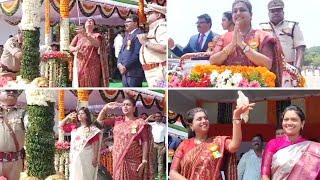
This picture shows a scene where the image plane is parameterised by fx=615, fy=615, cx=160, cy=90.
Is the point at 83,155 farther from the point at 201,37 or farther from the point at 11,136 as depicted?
the point at 201,37

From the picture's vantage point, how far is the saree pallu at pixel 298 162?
3930mm

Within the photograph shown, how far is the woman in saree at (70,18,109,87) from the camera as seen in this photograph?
4773 mm

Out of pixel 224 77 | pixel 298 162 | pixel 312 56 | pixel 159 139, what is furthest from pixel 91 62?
pixel 298 162

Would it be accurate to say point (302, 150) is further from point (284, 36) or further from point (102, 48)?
point (102, 48)

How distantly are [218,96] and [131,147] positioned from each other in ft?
2.47

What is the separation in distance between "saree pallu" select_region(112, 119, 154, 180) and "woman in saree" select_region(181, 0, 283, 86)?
77 centimetres

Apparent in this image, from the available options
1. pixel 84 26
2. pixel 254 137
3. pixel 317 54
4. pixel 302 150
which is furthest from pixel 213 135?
pixel 84 26

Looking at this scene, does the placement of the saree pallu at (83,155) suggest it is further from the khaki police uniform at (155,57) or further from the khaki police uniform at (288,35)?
the khaki police uniform at (288,35)

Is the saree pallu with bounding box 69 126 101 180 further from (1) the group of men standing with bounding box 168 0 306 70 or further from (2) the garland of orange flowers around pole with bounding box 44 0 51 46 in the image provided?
(1) the group of men standing with bounding box 168 0 306 70

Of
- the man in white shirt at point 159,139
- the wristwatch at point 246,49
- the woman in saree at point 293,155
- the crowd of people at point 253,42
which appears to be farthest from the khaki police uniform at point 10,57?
the woman in saree at point 293,155

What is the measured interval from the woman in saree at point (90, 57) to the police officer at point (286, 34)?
4.31 feet

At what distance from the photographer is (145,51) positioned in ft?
15.2

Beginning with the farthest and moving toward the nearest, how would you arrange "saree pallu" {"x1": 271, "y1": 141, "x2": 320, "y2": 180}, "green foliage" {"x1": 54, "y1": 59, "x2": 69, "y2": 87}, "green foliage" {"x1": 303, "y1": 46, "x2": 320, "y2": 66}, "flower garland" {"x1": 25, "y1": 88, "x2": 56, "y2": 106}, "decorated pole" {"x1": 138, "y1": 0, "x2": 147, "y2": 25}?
"green foliage" {"x1": 54, "y1": 59, "x2": 69, "y2": 87}
"flower garland" {"x1": 25, "y1": 88, "x2": 56, "y2": 106}
"decorated pole" {"x1": 138, "y1": 0, "x2": 147, "y2": 25}
"green foliage" {"x1": 303, "y1": 46, "x2": 320, "y2": 66}
"saree pallu" {"x1": 271, "y1": 141, "x2": 320, "y2": 180}

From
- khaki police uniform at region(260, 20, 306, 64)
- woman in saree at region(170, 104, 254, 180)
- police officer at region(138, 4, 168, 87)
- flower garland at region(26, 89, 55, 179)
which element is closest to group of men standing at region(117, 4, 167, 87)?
police officer at region(138, 4, 168, 87)
